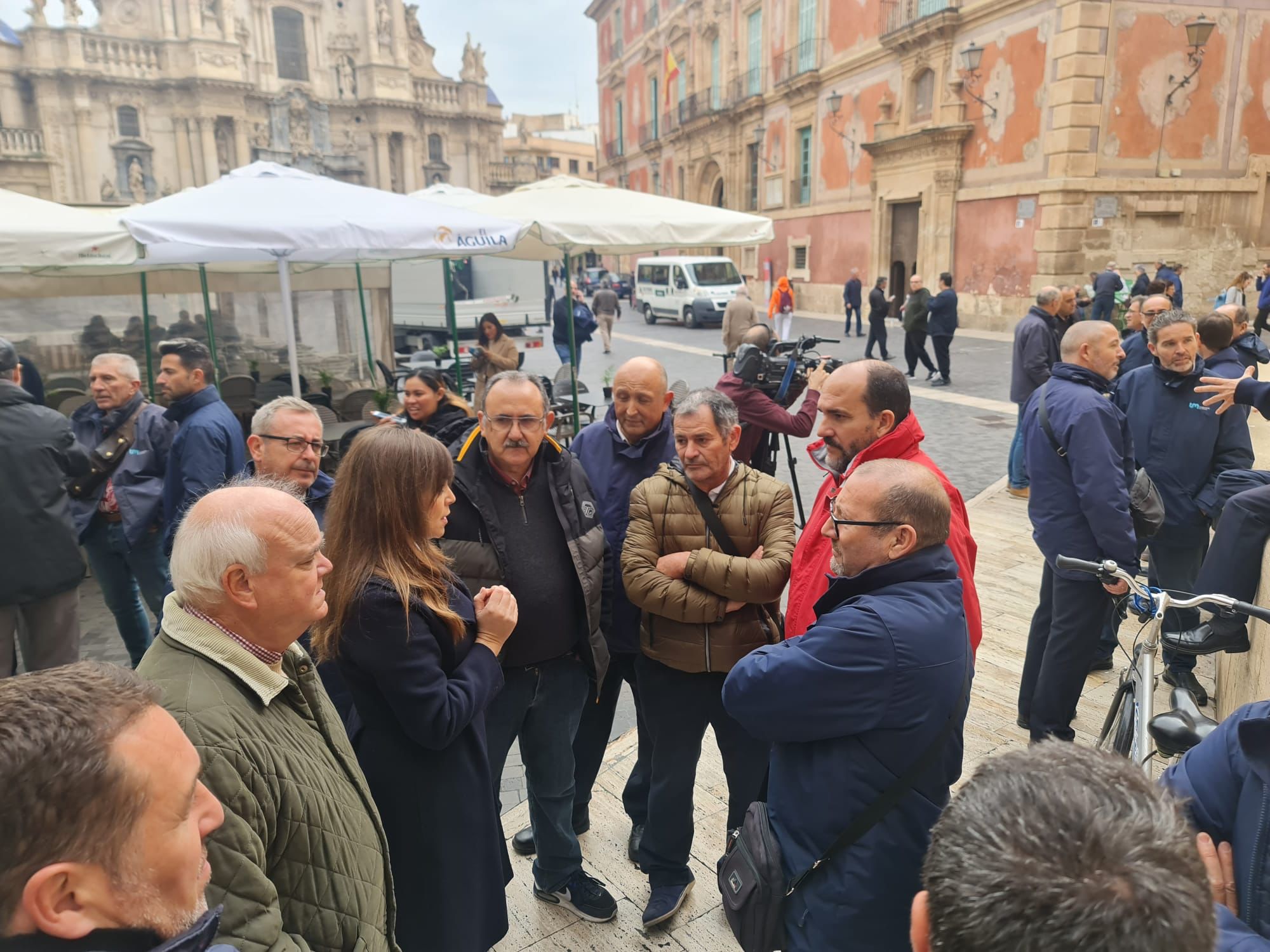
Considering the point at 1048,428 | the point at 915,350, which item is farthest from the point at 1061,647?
the point at 915,350

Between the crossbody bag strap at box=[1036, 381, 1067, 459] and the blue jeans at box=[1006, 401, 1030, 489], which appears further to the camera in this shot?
the blue jeans at box=[1006, 401, 1030, 489]

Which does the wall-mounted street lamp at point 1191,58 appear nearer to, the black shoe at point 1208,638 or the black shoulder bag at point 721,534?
the black shoe at point 1208,638

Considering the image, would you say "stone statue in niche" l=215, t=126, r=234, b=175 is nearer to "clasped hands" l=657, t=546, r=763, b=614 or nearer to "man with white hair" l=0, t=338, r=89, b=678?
"man with white hair" l=0, t=338, r=89, b=678

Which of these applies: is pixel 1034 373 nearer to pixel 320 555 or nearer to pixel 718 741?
pixel 718 741

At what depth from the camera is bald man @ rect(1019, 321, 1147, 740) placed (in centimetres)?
330

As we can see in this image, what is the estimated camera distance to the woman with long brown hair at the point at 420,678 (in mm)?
1877

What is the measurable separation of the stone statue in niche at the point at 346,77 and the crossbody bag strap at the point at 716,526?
175 feet

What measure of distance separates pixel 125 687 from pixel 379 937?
2.87ft

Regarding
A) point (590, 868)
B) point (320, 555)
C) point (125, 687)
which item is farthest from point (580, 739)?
point (125, 687)

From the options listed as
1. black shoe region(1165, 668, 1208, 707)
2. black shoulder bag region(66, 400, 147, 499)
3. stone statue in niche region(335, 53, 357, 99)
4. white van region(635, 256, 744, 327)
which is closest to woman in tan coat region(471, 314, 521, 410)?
black shoulder bag region(66, 400, 147, 499)

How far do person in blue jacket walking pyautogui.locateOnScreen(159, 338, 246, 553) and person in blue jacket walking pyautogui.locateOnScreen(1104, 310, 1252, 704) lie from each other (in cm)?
433

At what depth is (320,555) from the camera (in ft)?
5.62

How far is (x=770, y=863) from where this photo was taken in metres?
1.84

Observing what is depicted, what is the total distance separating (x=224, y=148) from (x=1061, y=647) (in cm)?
4981
